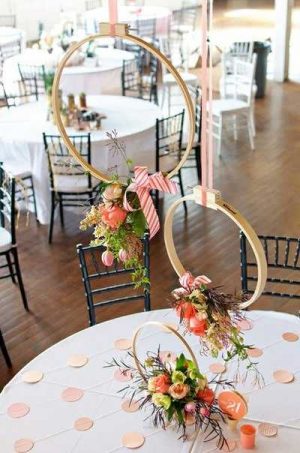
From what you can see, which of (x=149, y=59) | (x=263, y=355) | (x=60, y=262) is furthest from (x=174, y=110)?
(x=263, y=355)

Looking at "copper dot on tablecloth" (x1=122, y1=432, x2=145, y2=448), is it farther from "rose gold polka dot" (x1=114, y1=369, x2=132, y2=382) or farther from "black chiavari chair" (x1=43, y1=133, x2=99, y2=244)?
"black chiavari chair" (x1=43, y1=133, x2=99, y2=244)

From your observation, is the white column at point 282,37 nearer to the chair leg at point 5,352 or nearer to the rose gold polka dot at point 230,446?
the chair leg at point 5,352

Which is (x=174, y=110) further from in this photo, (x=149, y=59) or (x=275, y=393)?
(x=275, y=393)

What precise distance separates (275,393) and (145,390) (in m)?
0.51

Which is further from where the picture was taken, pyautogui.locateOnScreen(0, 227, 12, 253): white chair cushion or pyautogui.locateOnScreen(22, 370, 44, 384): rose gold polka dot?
pyautogui.locateOnScreen(0, 227, 12, 253): white chair cushion

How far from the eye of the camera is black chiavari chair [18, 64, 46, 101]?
7.75 meters

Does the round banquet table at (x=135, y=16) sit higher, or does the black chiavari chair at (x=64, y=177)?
the round banquet table at (x=135, y=16)

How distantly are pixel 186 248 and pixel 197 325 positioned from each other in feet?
10.8

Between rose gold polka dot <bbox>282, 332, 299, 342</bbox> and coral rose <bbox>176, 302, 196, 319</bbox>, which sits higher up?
coral rose <bbox>176, 302, 196, 319</bbox>

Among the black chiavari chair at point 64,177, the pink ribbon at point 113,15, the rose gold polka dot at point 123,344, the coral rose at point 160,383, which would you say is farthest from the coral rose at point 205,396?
the black chiavari chair at point 64,177

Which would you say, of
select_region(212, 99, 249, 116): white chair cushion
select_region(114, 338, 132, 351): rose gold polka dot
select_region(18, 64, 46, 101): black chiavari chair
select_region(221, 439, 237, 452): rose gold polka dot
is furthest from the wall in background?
select_region(221, 439, 237, 452): rose gold polka dot

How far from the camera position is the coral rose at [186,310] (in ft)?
6.86

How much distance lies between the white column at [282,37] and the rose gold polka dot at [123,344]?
25.3 ft

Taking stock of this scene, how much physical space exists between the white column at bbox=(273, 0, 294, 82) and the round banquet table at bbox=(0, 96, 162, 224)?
426 cm
